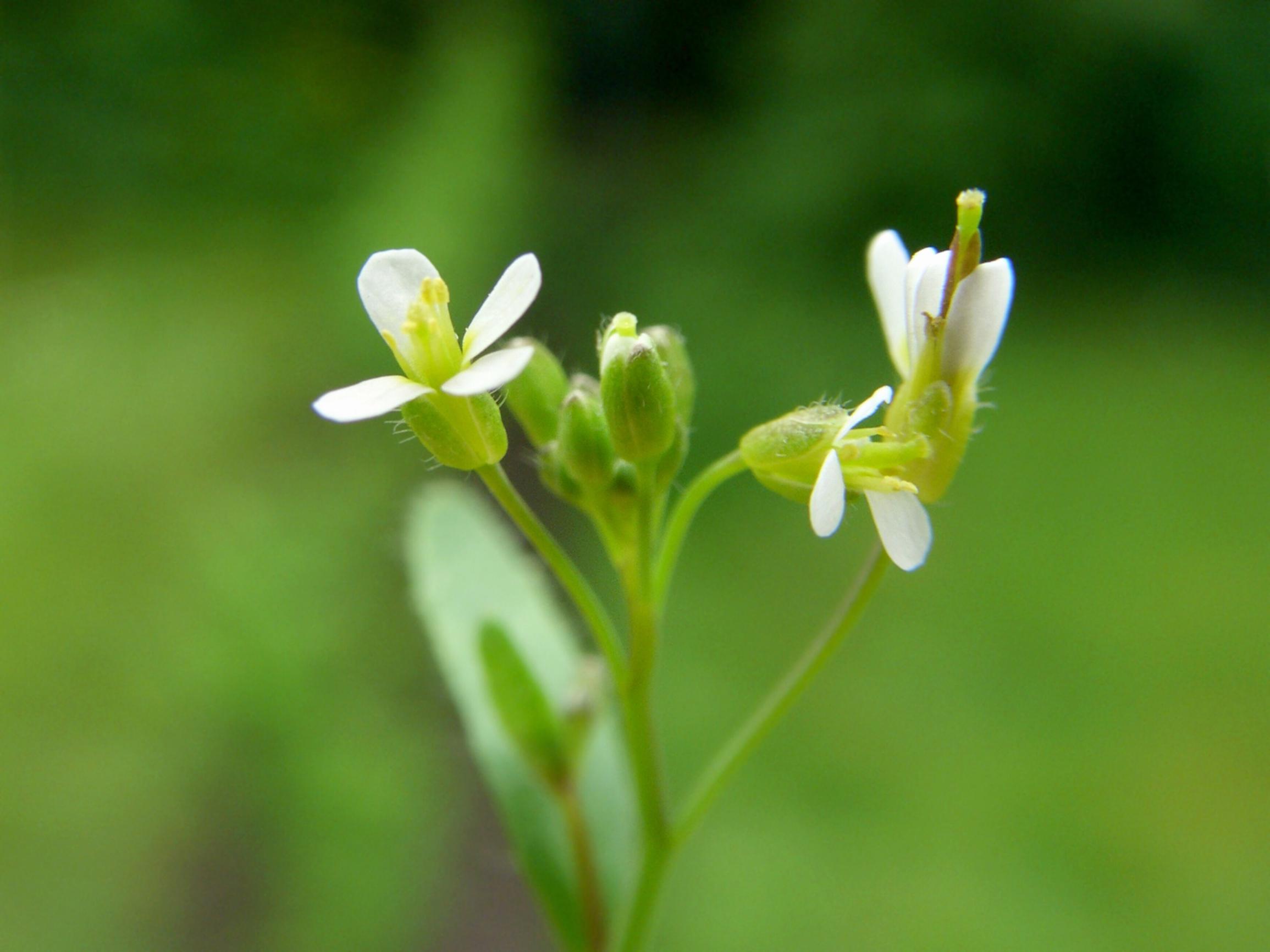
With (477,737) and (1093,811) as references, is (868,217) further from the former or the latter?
(477,737)

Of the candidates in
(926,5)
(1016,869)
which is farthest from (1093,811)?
(926,5)

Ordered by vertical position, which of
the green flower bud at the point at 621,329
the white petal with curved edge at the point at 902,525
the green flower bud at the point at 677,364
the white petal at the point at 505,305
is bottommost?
the white petal with curved edge at the point at 902,525

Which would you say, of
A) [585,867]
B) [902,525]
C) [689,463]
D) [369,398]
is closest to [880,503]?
[902,525]

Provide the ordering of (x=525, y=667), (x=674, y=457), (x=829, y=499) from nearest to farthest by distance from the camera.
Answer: (x=829, y=499)
(x=674, y=457)
(x=525, y=667)

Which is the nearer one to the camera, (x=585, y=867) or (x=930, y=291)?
(x=930, y=291)

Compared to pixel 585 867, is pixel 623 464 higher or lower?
higher

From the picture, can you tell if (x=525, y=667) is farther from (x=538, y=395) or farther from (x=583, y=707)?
(x=538, y=395)

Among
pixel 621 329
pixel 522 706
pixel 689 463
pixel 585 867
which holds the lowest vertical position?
pixel 689 463

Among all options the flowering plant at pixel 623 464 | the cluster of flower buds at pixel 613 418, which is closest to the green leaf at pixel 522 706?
the flowering plant at pixel 623 464

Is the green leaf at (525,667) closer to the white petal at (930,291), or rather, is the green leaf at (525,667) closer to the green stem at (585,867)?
the green stem at (585,867)

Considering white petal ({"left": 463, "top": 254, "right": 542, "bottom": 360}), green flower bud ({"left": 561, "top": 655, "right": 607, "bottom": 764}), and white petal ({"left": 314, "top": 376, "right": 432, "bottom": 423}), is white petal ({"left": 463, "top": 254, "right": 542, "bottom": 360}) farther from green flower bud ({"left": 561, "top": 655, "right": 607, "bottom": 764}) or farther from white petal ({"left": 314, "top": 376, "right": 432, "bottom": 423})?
green flower bud ({"left": 561, "top": 655, "right": 607, "bottom": 764})
